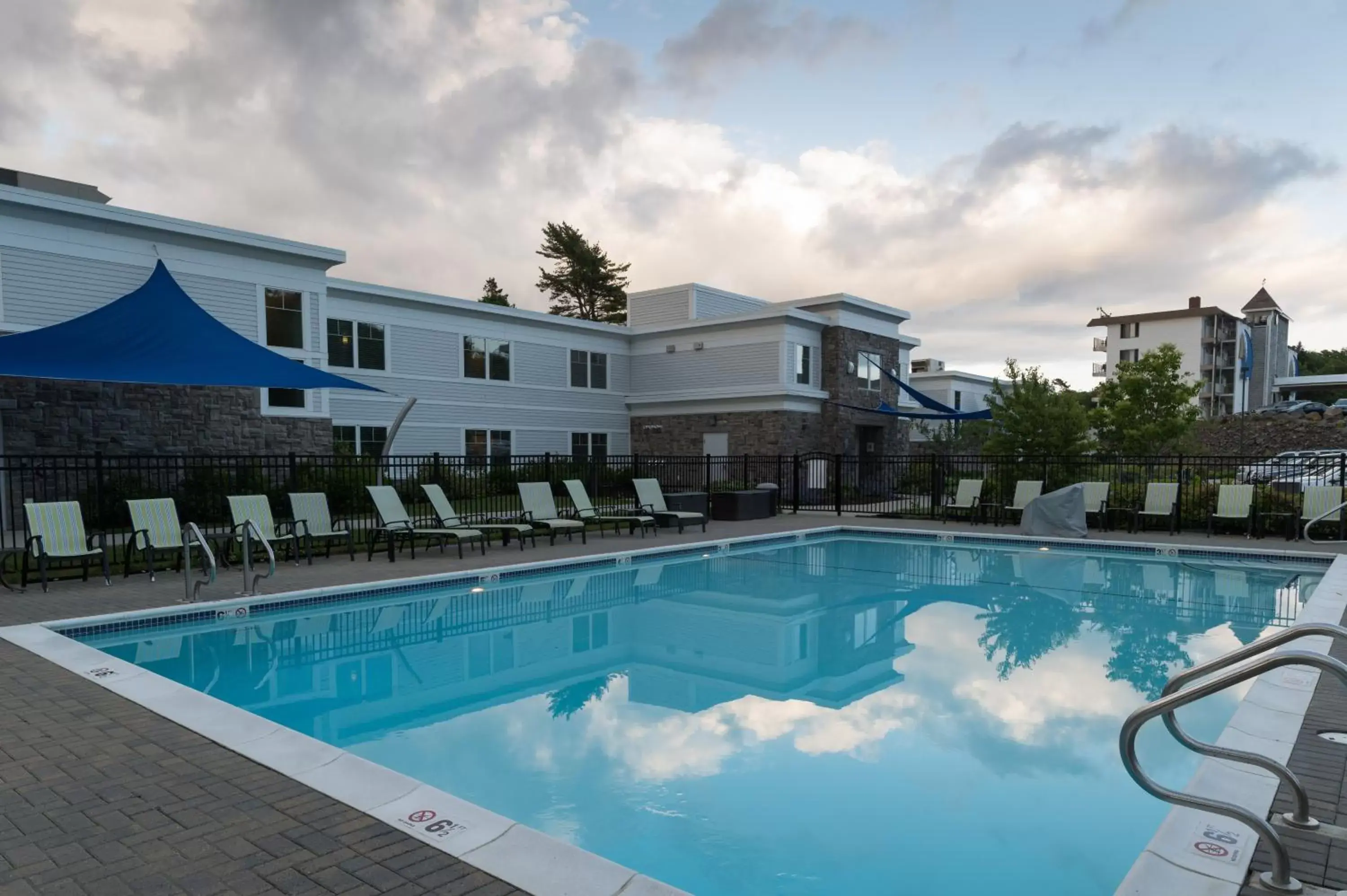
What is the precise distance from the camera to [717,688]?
20.6 ft

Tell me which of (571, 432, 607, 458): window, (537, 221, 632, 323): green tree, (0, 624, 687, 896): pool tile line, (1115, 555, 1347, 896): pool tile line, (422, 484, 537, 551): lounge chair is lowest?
(1115, 555, 1347, 896): pool tile line

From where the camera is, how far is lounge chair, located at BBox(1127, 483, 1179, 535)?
14.7 meters

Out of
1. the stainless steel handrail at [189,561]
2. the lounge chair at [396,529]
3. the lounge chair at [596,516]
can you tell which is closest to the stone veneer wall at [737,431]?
the lounge chair at [596,516]

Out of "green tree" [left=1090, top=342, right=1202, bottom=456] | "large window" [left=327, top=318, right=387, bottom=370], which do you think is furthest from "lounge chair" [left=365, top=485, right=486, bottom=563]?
"green tree" [left=1090, top=342, right=1202, bottom=456]

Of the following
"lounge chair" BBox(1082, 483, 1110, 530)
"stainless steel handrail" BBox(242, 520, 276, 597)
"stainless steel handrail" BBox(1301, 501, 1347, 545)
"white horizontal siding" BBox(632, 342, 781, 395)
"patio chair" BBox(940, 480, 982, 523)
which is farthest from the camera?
"white horizontal siding" BBox(632, 342, 781, 395)

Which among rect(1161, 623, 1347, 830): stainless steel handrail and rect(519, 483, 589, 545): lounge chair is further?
rect(519, 483, 589, 545): lounge chair

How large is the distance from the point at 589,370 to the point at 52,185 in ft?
48.4

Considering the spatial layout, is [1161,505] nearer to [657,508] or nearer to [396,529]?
[657,508]

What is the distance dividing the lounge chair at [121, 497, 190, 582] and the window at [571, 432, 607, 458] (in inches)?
645

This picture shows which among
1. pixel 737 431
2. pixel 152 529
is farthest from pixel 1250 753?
pixel 737 431

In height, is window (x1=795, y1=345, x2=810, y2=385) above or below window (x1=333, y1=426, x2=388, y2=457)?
above

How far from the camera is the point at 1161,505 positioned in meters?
14.9

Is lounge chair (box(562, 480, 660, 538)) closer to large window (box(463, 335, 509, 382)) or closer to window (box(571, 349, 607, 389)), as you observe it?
large window (box(463, 335, 509, 382))

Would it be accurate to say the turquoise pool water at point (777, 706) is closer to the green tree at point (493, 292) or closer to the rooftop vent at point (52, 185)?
the rooftop vent at point (52, 185)
